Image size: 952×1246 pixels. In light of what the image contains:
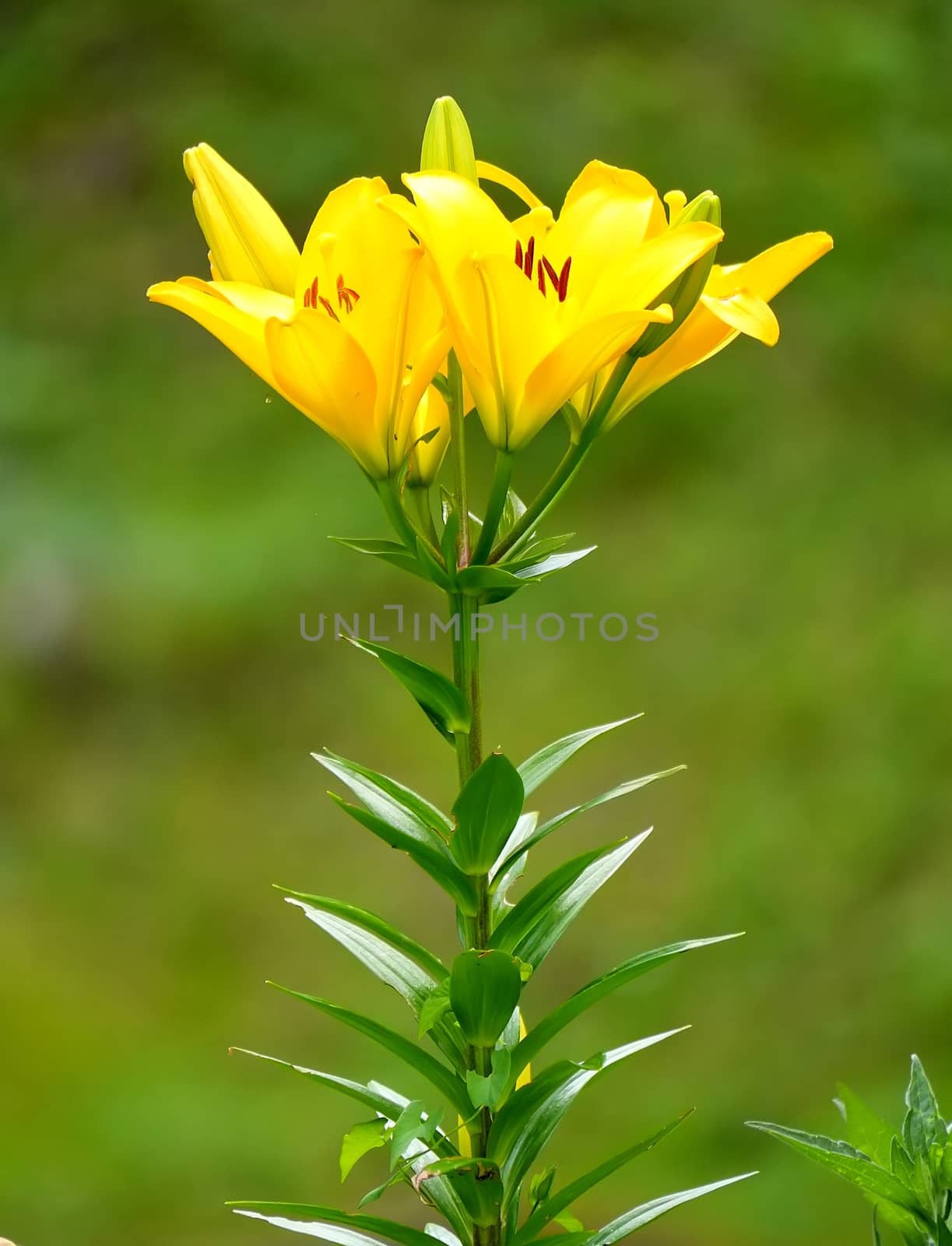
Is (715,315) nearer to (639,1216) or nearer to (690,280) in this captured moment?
(690,280)

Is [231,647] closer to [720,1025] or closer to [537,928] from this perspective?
[720,1025]

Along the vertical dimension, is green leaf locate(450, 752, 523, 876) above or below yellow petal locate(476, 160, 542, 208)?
below

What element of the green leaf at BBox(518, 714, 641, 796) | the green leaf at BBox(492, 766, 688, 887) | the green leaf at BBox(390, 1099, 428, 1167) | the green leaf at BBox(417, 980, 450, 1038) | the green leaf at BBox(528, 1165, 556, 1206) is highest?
the green leaf at BBox(518, 714, 641, 796)

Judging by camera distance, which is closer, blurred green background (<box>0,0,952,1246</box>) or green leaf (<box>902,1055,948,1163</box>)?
green leaf (<box>902,1055,948,1163</box>)

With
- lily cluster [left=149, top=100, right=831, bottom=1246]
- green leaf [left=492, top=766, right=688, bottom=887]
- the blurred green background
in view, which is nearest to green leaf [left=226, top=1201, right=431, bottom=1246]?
lily cluster [left=149, top=100, right=831, bottom=1246]

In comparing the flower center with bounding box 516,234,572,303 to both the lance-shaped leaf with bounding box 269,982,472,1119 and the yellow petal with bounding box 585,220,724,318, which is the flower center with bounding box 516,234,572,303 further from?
the lance-shaped leaf with bounding box 269,982,472,1119

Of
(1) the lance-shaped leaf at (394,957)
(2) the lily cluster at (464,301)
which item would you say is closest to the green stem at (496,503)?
(2) the lily cluster at (464,301)

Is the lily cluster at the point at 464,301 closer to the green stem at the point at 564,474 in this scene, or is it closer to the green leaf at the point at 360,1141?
the green stem at the point at 564,474
